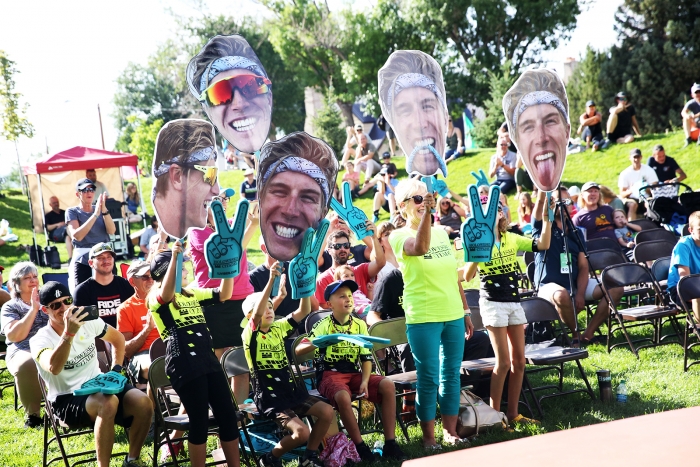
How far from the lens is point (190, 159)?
4789 millimetres

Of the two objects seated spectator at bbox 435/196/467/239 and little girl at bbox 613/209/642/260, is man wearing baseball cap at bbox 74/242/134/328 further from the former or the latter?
little girl at bbox 613/209/642/260

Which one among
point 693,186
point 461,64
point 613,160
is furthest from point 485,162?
point 461,64

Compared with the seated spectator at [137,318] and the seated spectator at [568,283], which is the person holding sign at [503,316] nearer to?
the seated spectator at [568,283]

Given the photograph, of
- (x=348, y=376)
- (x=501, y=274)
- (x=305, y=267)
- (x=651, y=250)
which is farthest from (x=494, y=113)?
(x=305, y=267)

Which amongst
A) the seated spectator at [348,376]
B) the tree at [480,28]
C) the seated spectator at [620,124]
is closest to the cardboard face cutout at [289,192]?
the seated spectator at [348,376]

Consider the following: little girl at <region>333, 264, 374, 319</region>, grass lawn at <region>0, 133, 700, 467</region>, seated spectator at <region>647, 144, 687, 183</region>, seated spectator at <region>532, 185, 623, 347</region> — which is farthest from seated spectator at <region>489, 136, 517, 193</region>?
little girl at <region>333, 264, 374, 319</region>

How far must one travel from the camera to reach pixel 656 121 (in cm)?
2716

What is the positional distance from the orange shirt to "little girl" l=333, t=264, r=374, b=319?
1577 millimetres

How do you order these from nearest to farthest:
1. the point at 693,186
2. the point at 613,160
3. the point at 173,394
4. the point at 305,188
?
1. the point at 305,188
2. the point at 173,394
3. the point at 693,186
4. the point at 613,160

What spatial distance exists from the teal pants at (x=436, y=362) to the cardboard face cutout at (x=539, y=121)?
1588mm

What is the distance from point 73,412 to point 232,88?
2.31 m

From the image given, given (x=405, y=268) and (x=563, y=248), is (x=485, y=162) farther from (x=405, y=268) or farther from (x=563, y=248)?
(x=405, y=268)

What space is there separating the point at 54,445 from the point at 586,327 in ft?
17.6

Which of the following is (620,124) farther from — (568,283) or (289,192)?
(289,192)
